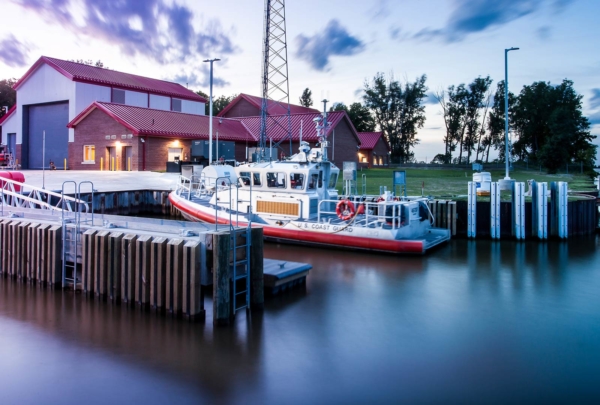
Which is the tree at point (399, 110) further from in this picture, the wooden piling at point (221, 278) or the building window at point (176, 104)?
the wooden piling at point (221, 278)

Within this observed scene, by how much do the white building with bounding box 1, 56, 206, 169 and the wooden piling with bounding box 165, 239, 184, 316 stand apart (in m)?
34.5

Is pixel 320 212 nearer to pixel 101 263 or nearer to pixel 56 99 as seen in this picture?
pixel 101 263

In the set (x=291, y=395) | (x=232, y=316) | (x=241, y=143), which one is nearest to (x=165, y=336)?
(x=232, y=316)

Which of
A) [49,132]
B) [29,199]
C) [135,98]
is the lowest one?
[29,199]

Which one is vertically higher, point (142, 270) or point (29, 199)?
point (29, 199)

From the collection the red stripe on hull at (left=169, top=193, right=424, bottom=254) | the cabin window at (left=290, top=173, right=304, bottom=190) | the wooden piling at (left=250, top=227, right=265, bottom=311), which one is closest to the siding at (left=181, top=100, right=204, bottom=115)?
the red stripe on hull at (left=169, top=193, right=424, bottom=254)

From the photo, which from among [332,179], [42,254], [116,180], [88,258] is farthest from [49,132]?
[88,258]

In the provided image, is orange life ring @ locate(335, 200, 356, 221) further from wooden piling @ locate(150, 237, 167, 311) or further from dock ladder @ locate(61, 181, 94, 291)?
wooden piling @ locate(150, 237, 167, 311)

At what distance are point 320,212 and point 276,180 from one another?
1.88 m

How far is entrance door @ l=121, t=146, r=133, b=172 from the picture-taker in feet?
114

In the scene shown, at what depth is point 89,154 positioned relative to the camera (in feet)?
124

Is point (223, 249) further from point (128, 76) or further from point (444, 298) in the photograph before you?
point (128, 76)

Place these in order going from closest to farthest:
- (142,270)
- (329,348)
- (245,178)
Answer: (329,348)
(142,270)
(245,178)

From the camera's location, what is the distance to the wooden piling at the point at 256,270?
8.94 meters
